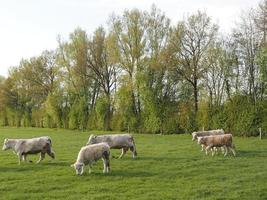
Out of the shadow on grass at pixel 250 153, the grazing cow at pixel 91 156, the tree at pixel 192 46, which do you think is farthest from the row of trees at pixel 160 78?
the grazing cow at pixel 91 156

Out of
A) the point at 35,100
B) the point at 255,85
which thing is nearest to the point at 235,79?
the point at 255,85

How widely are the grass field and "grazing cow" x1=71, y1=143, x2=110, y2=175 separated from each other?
0.45 m

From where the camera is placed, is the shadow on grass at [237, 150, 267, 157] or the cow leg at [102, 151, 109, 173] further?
the shadow on grass at [237, 150, 267, 157]

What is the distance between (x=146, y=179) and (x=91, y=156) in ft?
9.30

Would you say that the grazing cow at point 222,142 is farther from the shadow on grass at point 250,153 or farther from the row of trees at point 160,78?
the row of trees at point 160,78

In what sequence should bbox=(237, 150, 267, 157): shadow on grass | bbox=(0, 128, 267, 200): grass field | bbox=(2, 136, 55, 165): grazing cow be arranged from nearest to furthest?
1. bbox=(0, 128, 267, 200): grass field
2. bbox=(2, 136, 55, 165): grazing cow
3. bbox=(237, 150, 267, 157): shadow on grass

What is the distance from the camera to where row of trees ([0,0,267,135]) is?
146 feet

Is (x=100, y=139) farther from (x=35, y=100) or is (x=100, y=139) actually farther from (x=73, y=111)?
(x=35, y=100)

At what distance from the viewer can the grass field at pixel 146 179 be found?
45.5 ft

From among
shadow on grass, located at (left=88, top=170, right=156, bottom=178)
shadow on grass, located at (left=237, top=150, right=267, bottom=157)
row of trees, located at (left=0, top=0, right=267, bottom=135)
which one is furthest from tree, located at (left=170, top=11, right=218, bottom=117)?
shadow on grass, located at (left=88, top=170, right=156, bottom=178)

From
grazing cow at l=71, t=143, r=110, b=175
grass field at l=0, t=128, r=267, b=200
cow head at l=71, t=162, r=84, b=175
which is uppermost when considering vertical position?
grazing cow at l=71, t=143, r=110, b=175

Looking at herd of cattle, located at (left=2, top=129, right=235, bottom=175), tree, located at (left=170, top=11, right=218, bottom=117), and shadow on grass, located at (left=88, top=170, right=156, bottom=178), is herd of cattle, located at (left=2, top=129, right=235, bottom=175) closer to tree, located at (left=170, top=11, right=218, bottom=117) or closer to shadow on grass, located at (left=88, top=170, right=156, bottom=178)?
shadow on grass, located at (left=88, top=170, right=156, bottom=178)

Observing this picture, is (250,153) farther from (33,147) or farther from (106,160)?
(33,147)

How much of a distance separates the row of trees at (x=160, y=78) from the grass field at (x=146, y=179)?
1876 centimetres
